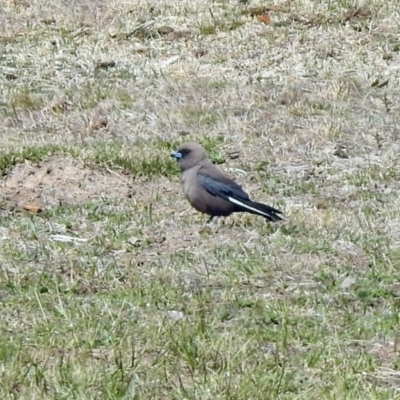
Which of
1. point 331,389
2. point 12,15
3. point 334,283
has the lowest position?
point 12,15

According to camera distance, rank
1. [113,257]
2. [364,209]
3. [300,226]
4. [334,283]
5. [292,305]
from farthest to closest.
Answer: [364,209], [300,226], [113,257], [334,283], [292,305]

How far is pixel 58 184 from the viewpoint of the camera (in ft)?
28.7

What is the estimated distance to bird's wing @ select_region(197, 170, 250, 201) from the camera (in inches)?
305

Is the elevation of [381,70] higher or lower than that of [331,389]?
lower

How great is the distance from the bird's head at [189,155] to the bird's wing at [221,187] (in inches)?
6.8

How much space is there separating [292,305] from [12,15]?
32.4 feet

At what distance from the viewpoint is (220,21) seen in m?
14.0

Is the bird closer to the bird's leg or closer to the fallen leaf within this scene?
the bird's leg

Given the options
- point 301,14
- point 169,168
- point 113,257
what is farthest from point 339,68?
point 113,257

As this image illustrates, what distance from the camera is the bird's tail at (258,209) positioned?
25.0 ft

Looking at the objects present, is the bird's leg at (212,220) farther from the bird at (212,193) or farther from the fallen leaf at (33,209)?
the fallen leaf at (33,209)

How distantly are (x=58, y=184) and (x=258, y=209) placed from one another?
1887 mm

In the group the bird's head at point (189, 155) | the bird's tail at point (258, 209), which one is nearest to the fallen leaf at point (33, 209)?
the bird's head at point (189, 155)

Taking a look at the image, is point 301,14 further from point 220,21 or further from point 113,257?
point 113,257
